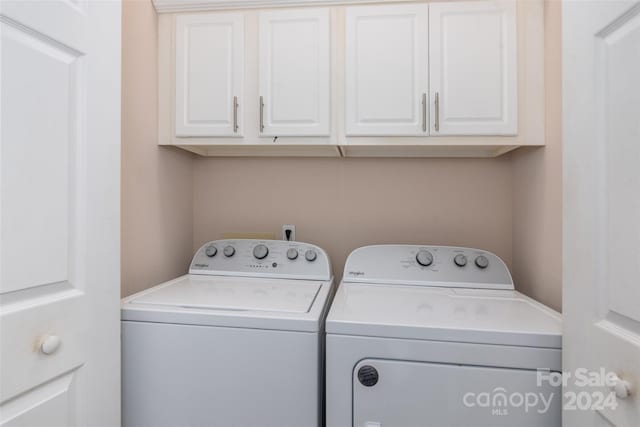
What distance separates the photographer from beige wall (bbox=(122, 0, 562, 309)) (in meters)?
1.40

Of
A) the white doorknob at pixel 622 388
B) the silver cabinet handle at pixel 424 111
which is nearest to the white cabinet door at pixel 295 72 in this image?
the silver cabinet handle at pixel 424 111

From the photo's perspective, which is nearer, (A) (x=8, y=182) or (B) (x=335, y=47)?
(A) (x=8, y=182)

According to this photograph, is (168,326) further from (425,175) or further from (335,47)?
(425,175)

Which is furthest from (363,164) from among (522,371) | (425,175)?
(522,371)

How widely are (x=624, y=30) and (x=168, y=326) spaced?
57.2 inches

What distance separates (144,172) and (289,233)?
31.3 inches

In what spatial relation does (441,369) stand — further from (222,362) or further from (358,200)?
(358,200)

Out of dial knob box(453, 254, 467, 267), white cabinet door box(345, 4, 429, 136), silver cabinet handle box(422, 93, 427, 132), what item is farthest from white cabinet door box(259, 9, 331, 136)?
dial knob box(453, 254, 467, 267)

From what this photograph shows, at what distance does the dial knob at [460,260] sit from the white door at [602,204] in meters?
0.62

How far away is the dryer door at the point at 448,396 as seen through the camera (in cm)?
96

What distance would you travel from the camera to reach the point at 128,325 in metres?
1.15

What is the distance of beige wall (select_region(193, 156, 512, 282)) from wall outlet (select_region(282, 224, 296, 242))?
0.03 meters

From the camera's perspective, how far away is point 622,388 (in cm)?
71

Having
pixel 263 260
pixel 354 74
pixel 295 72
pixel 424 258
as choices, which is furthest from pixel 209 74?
pixel 424 258
